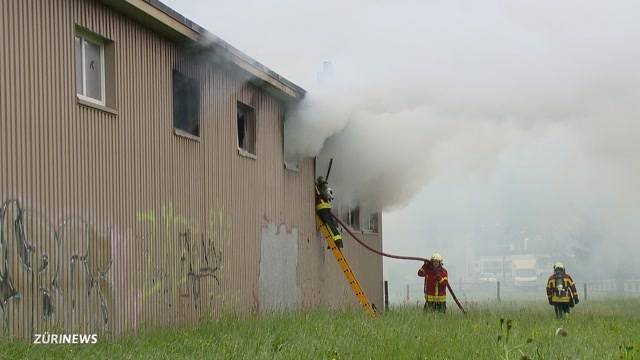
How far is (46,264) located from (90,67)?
250 centimetres

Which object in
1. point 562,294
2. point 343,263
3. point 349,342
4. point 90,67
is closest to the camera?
point 349,342

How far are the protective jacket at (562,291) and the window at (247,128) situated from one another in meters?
6.66

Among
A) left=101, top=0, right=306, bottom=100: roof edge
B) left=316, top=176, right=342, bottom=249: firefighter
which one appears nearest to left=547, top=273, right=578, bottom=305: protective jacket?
left=316, top=176, right=342, bottom=249: firefighter

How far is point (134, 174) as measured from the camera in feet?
35.5

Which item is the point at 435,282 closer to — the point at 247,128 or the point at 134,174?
the point at 247,128

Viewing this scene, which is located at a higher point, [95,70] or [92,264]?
[95,70]

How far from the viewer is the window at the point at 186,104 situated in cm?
1253

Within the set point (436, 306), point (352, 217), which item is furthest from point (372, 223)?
point (436, 306)

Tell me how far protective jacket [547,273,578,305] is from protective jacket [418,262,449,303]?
2.26 m

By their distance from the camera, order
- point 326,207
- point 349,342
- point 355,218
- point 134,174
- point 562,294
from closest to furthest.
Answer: point 349,342, point 134,174, point 562,294, point 326,207, point 355,218

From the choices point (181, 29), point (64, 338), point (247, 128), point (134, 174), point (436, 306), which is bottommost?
point (436, 306)

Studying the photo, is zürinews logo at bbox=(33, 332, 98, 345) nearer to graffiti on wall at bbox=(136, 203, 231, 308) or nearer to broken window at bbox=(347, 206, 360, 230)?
graffiti on wall at bbox=(136, 203, 231, 308)

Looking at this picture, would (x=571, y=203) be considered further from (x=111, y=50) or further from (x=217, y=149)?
(x=111, y=50)

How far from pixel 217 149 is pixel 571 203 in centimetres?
3452
